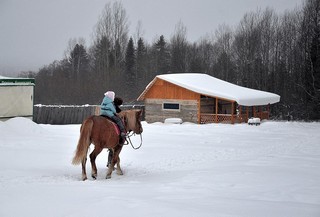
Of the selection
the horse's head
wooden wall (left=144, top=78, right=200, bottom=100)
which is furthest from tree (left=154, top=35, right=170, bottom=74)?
the horse's head

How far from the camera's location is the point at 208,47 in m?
69.2

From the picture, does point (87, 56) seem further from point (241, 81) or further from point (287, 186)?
point (287, 186)

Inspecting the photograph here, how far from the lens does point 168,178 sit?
9047 millimetres

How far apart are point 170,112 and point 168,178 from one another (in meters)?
21.9

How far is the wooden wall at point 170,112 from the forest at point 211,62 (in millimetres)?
12777

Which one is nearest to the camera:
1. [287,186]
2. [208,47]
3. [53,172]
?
[287,186]

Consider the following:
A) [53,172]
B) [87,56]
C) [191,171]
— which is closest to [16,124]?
[53,172]

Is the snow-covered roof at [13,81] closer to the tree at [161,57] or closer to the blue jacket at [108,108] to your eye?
the blue jacket at [108,108]

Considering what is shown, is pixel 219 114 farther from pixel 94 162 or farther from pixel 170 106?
pixel 94 162

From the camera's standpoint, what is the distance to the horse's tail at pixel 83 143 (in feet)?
28.2

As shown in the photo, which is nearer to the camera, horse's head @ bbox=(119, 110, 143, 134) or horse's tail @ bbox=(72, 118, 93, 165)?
horse's tail @ bbox=(72, 118, 93, 165)

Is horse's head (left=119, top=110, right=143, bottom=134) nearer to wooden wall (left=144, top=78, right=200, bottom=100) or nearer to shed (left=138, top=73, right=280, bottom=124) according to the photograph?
shed (left=138, top=73, right=280, bottom=124)

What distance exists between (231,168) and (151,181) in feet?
9.05

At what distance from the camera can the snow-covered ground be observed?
554 centimetres
